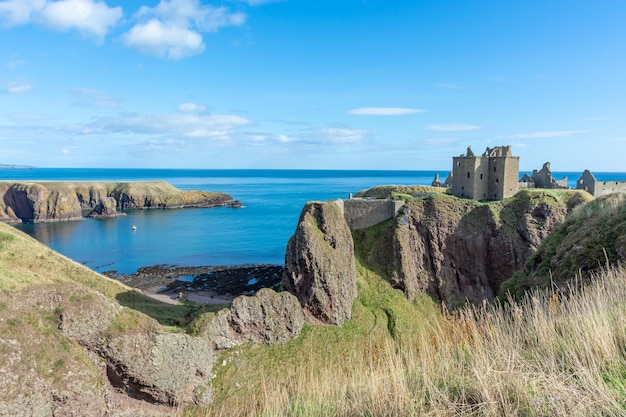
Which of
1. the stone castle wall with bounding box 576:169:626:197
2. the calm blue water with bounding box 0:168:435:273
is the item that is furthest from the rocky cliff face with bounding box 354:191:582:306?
the calm blue water with bounding box 0:168:435:273

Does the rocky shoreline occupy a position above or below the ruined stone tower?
below

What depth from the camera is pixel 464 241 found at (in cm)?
5141

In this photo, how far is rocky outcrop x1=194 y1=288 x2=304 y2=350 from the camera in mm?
27938

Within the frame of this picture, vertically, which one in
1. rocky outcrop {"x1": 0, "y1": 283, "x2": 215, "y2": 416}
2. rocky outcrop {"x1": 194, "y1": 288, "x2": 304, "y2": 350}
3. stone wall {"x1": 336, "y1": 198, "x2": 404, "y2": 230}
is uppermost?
stone wall {"x1": 336, "y1": 198, "x2": 404, "y2": 230}

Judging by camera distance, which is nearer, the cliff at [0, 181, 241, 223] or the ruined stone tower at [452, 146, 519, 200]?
the ruined stone tower at [452, 146, 519, 200]

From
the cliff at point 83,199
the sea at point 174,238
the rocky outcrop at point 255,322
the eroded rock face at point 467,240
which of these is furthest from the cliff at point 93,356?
the cliff at point 83,199

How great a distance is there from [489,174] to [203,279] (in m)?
47.5

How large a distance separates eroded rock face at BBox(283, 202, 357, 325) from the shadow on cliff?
8.14 m

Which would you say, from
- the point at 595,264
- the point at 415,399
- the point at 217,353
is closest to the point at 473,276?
the point at 217,353

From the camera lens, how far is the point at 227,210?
150125mm

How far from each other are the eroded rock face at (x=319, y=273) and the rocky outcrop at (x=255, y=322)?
3.90m

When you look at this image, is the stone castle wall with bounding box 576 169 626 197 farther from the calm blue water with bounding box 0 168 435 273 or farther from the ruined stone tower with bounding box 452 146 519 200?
the calm blue water with bounding box 0 168 435 273

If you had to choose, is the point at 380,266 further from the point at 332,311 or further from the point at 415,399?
the point at 415,399

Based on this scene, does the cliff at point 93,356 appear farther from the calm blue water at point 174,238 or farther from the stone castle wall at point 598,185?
the stone castle wall at point 598,185
